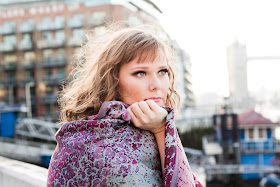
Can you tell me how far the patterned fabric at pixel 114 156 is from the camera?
0.78 metres

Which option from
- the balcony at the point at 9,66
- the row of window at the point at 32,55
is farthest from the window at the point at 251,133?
the balcony at the point at 9,66

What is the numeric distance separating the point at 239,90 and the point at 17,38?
168ft

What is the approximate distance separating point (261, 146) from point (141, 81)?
21.1 m

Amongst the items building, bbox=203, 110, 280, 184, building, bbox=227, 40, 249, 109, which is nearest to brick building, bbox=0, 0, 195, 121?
building, bbox=203, 110, 280, 184

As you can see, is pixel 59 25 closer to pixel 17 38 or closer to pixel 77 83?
pixel 17 38

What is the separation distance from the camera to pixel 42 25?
104ft

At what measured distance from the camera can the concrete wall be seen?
1.53m

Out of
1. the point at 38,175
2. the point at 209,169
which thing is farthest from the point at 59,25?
the point at 38,175

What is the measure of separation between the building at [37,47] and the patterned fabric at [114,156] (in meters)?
30.0

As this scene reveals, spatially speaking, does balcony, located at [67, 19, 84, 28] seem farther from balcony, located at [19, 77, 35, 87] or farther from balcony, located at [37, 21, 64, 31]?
balcony, located at [19, 77, 35, 87]

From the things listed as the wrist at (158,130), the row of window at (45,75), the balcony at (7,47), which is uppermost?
the balcony at (7,47)

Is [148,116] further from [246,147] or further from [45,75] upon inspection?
[45,75]

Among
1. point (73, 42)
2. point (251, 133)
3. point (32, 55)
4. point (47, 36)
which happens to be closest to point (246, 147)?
point (251, 133)

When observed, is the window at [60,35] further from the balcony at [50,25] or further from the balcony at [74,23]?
the balcony at [74,23]
